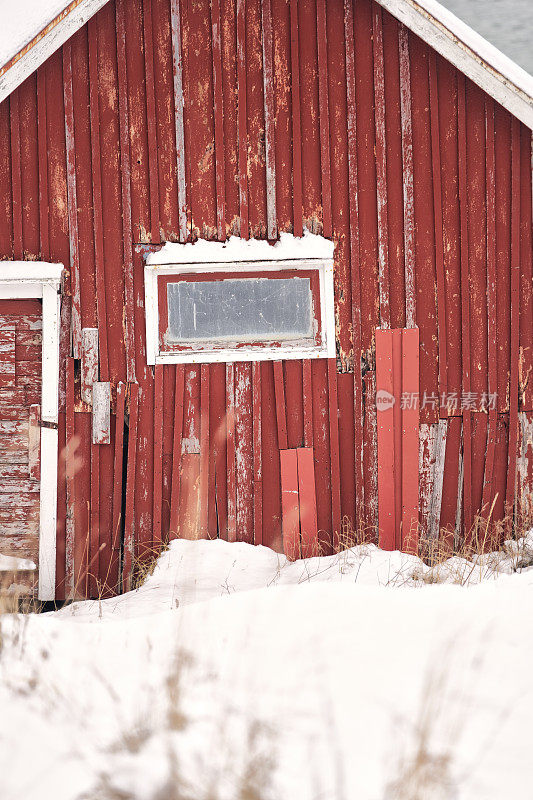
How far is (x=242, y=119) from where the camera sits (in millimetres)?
5008

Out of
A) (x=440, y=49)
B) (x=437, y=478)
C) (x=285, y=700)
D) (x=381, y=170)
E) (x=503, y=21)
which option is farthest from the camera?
(x=503, y=21)

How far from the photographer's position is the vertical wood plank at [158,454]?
16.5 feet

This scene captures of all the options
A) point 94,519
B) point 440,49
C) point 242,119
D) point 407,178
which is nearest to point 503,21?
point 440,49

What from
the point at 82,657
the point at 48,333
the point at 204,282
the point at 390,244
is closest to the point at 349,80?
the point at 390,244

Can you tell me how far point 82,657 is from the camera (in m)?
2.61

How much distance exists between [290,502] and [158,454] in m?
1.11

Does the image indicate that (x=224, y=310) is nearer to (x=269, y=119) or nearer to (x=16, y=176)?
(x=269, y=119)

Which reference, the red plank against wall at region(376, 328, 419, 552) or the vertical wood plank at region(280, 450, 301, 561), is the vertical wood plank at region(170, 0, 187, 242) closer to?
the red plank against wall at region(376, 328, 419, 552)

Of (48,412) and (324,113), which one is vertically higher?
(324,113)

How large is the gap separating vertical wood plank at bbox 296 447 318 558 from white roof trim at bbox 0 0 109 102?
3.45 meters

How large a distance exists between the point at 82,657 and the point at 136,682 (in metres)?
0.38

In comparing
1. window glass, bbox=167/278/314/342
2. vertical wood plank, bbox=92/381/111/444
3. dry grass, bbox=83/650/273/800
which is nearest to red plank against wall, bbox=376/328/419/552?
window glass, bbox=167/278/314/342

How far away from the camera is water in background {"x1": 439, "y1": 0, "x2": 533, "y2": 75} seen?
25500 mm

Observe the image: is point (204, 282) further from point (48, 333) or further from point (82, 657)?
point (82, 657)
